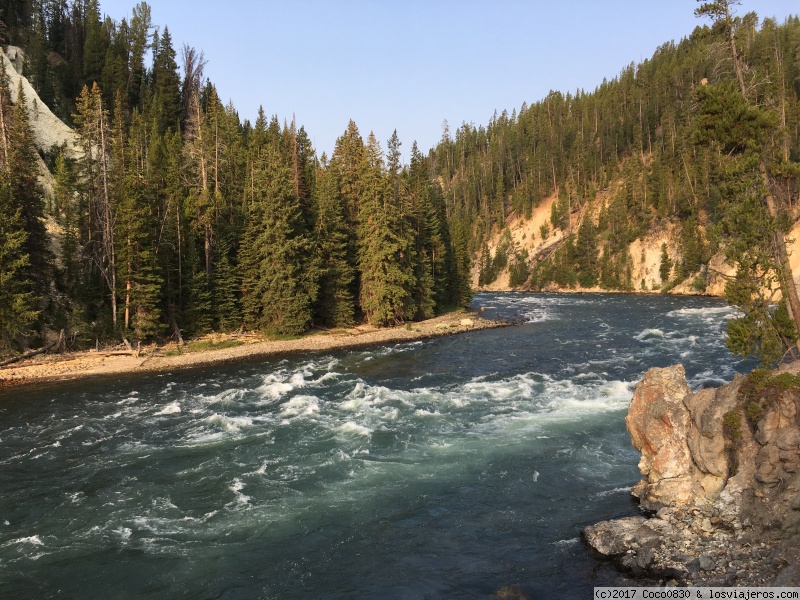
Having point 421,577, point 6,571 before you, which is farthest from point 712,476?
point 6,571

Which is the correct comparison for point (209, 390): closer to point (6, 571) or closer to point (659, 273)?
point (6, 571)

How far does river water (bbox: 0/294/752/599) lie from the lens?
42.8 feet

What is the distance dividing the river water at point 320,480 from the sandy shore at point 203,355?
2763 millimetres

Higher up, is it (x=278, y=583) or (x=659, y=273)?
(x=659, y=273)

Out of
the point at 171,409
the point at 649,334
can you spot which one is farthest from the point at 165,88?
the point at 649,334

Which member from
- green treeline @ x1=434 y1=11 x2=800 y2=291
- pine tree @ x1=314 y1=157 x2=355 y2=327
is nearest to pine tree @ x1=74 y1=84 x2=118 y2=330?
pine tree @ x1=314 y1=157 x2=355 y2=327

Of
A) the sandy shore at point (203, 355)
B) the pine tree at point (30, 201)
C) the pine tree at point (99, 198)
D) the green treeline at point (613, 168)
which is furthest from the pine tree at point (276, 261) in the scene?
the green treeline at point (613, 168)

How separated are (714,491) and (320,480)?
460 inches

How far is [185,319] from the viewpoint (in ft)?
151

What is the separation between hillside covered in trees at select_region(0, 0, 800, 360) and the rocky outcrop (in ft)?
12.9

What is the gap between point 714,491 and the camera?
44.8 feet

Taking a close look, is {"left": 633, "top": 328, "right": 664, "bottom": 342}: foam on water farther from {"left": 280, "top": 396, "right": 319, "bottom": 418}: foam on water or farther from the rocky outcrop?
the rocky outcrop

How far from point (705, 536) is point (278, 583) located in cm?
993

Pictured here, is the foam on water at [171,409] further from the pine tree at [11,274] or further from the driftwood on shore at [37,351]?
the driftwood on shore at [37,351]
